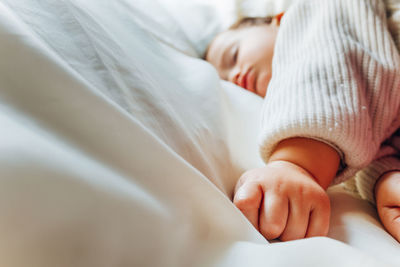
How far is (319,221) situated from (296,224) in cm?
3

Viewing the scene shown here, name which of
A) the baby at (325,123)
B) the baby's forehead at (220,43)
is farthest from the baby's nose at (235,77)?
the baby at (325,123)

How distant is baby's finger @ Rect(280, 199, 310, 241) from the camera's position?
0.39 metres

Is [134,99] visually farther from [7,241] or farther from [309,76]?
[309,76]

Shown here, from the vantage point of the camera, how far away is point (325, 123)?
49cm

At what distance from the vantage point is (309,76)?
1.84 ft

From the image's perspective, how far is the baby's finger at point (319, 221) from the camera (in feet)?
1.30

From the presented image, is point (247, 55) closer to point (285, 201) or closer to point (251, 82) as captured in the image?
point (251, 82)

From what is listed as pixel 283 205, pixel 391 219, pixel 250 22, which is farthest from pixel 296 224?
pixel 250 22

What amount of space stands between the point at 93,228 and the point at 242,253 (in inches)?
4.4

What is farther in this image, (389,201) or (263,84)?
(263,84)

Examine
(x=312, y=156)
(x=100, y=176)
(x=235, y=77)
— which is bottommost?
(x=235, y=77)

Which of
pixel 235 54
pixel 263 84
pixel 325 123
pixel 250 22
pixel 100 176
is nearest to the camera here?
pixel 100 176

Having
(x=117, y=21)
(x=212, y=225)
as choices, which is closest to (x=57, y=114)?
(x=212, y=225)

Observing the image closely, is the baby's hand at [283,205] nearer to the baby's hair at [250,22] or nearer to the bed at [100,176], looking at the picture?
the bed at [100,176]
